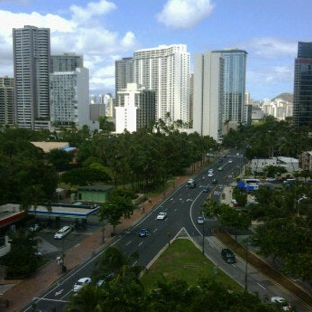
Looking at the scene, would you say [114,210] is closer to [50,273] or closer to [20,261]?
[50,273]

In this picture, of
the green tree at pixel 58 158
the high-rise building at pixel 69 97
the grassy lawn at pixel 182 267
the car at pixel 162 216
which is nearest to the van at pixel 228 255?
the grassy lawn at pixel 182 267

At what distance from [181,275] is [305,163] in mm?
69852

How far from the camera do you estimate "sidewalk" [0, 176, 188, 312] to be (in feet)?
109

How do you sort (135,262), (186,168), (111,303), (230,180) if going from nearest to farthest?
(111,303), (135,262), (230,180), (186,168)

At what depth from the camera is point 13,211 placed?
51906 mm

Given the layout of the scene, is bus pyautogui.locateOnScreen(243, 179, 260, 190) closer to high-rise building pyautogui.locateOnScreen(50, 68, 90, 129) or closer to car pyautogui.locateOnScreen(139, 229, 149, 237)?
car pyautogui.locateOnScreen(139, 229, 149, 237)

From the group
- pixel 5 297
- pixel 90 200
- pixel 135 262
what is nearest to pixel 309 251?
pixel 135 262

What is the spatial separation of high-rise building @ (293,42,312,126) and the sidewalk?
141 meters

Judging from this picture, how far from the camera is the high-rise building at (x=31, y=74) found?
18638 centimetres

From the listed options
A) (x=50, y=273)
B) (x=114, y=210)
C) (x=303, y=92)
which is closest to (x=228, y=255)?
(x=114, y=210)

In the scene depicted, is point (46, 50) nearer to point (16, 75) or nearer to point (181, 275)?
point (16, 75)

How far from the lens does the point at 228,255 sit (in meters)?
41.4

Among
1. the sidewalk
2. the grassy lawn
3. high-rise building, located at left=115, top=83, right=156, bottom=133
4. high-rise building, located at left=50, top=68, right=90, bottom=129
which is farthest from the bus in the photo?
high-rise building, located at left=50, top=68, right=90, bottom=129

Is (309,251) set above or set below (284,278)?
above
